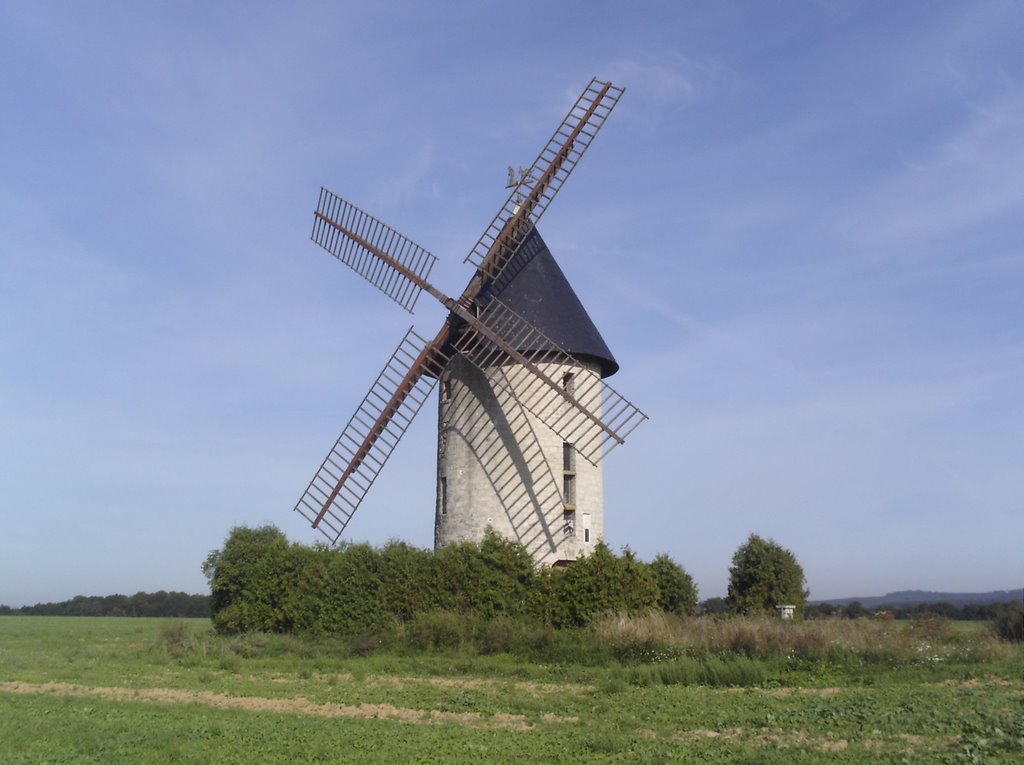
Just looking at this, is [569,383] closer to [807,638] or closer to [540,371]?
[540,371]

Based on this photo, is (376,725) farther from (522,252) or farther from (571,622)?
(522,252)

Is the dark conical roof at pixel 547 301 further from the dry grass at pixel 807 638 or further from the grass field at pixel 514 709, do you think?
the grass field at pixel 514 709

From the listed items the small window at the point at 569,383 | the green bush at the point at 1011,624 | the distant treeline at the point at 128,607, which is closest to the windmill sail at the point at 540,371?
the small window at the point at 569,383

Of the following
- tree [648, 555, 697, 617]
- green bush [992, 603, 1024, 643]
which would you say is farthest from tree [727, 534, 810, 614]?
green bush [992, 603, 1024, 643]

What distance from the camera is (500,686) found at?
48.8 ft

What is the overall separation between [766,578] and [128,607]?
2938 inches

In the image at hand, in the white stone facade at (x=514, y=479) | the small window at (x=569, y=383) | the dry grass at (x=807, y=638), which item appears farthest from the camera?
the small window at (x=569, y=383)

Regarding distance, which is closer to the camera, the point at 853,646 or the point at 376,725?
the point at 376,725

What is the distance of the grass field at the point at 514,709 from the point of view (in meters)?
9.42

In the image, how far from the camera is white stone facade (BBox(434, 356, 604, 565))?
2170 centimetres

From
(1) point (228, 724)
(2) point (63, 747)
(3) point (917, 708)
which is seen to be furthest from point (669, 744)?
(2) point (63, 747)

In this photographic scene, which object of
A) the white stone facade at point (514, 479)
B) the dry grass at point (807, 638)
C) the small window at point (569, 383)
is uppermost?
the small window at point (569, 383)

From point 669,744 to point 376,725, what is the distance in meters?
3.50

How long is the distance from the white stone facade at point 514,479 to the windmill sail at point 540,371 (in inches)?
4.8
